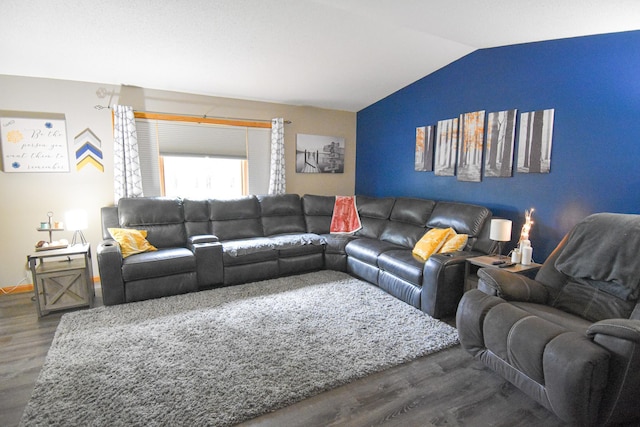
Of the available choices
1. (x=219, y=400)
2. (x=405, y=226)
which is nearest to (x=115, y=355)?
(x=219, y=400)

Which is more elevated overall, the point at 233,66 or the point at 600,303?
the point at 233,66

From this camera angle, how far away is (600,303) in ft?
6.59

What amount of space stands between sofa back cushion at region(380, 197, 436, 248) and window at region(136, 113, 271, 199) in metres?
1.97

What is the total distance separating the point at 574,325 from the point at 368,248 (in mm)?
2071

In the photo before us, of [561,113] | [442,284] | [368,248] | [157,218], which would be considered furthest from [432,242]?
[157,218]

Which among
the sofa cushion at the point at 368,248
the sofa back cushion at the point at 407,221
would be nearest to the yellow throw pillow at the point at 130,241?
the sofa cushion at the point at 368,248

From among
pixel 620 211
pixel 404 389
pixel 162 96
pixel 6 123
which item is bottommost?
pixel 404 389

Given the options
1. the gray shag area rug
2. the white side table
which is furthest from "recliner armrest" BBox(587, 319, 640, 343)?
the white side table

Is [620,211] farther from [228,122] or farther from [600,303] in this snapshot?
[228,122]

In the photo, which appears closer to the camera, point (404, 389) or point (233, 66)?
point (404, 389)

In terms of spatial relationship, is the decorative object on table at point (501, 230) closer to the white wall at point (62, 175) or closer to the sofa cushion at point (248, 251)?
the sofa cushion at point (248, 251)

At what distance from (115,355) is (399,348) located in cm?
202

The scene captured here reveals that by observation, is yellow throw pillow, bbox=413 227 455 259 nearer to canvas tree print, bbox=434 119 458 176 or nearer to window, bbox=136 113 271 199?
canvas tree print, bbox=434 119 458 176

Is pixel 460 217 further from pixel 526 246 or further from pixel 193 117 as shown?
pixel 193 117
